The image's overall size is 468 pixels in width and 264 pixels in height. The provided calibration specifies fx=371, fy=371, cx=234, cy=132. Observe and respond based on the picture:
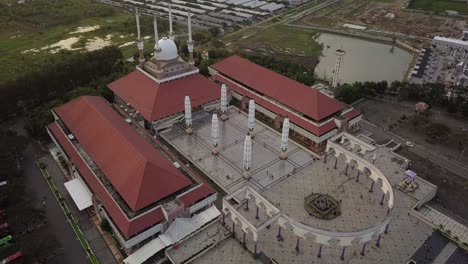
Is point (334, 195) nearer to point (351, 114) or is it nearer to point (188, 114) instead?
point (351, 114)

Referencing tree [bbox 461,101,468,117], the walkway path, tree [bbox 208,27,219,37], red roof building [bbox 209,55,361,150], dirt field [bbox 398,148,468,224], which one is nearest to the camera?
the walkway path

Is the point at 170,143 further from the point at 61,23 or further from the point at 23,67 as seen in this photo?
the point at 61,23

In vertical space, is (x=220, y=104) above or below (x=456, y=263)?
above

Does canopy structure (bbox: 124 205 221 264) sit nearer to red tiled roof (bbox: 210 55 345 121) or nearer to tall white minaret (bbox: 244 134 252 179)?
tall white minaret (bbox: 244 134 252 179)

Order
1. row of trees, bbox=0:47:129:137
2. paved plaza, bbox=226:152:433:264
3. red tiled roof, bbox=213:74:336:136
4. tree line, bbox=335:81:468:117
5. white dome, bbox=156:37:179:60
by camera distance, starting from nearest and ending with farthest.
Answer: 1. paved plaza, bbox=226:152:433:264
2. red tiled roof, bbox=213:74:336:136
3. white dome, bbox=156:37:179:60
4. row of trees, bbox=0:47:129:137
5. tree line, bbox=335:81:468:117

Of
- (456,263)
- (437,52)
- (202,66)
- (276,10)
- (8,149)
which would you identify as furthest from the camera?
(276,10)

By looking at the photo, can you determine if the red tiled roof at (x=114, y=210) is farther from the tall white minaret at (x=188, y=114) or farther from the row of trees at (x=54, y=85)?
the tall white minaret at (x=188, y=114)

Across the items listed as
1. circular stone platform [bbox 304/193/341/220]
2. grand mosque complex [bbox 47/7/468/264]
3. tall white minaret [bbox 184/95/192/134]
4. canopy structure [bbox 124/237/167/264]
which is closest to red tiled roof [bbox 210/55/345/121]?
grand mosque complex [bbox 47/7/468/264]

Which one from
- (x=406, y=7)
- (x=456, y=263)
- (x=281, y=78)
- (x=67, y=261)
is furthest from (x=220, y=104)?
(x=406, y=7)
